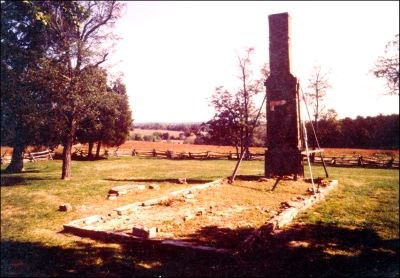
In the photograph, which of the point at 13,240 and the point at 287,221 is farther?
the point at 287,221

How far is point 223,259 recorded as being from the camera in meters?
6.98

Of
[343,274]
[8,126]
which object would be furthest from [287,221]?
[8,126]

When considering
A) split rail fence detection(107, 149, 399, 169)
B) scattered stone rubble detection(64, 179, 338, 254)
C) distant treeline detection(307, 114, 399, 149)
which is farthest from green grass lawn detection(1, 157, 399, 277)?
distant treeline detection(307, 114, 399, 149)

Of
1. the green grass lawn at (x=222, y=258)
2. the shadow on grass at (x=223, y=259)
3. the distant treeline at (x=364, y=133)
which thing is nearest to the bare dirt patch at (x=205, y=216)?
the shadow on grass at (x=223, y=259)

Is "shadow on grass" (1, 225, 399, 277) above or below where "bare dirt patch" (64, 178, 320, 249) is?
below

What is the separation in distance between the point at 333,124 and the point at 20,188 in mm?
30984

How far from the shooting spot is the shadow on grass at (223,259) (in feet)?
21.0

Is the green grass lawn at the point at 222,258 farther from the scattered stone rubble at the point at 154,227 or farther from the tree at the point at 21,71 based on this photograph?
the tree at the point at 21,71

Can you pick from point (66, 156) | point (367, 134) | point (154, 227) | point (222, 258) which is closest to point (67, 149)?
point (66, 156)

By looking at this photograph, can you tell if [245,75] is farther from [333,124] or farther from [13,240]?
[13,240]

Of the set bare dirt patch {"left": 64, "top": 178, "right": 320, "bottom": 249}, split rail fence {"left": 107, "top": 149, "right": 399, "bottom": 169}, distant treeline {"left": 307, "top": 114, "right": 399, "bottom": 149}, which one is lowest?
bare dirt patch {"left": 64, "top": 178, "right": 320, "bottom": 249}

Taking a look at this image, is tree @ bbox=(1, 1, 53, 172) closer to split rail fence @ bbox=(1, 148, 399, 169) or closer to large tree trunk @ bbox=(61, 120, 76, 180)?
large tree trunk @ bbox=(61, 120, 76, 180)

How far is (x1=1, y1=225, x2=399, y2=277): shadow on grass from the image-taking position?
6402 mm

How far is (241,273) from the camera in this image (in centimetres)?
634
